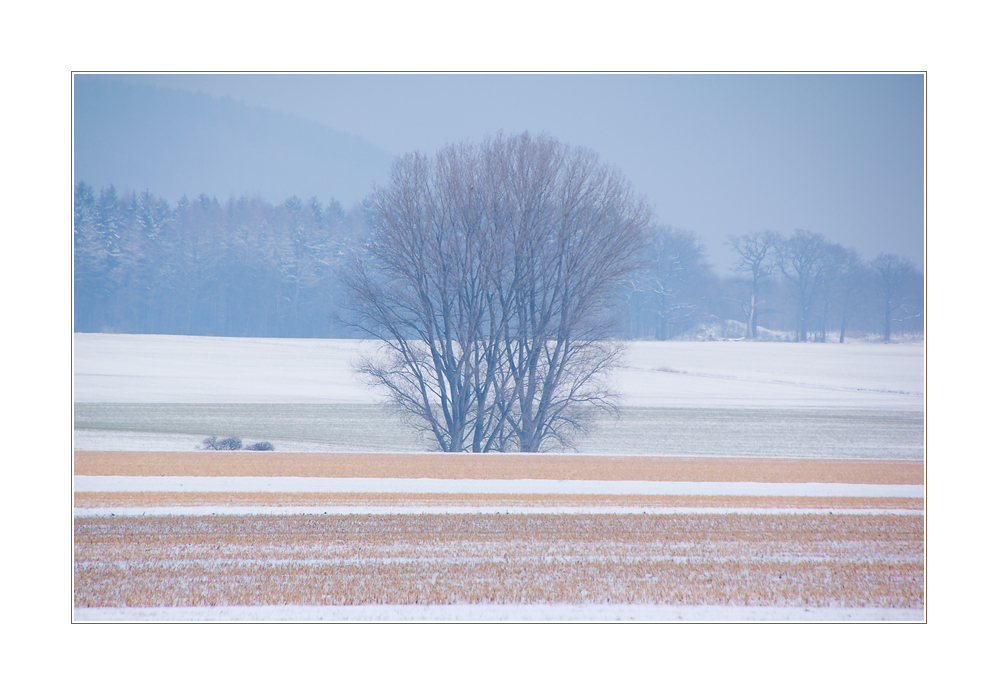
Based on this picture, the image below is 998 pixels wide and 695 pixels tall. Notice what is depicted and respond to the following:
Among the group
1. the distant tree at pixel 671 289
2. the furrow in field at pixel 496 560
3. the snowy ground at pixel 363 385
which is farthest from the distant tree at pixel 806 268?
the furrow in field at pixel 496 560

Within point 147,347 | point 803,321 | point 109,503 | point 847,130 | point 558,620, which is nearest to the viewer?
point 558,620

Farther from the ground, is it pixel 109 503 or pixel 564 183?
pixel 564 183

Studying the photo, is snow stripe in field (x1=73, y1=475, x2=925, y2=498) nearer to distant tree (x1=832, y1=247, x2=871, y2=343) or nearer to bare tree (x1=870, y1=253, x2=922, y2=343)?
bare tree (x1=870, y1=253, x2=922, y2=343)

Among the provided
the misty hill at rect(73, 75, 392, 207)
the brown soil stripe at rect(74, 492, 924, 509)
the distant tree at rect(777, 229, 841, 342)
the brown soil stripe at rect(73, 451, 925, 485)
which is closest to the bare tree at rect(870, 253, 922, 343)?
the distant tree at rect(777, 229, 841, 342)

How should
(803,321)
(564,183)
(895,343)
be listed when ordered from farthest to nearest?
(803,321)
(895,343)
(564,183)

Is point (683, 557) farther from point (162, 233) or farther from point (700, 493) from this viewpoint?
point (162, 233)

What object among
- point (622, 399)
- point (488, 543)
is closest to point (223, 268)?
point (622, 399)

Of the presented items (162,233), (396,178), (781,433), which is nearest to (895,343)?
(781,433)

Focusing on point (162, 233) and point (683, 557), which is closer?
point (683, 557)
